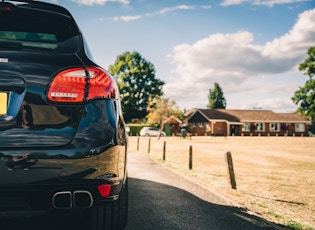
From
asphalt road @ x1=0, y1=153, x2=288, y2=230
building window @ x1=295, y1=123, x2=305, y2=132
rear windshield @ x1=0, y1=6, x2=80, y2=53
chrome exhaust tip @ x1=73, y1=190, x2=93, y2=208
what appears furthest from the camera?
building window @ x1=295, y1=123, x2=305, y2=132

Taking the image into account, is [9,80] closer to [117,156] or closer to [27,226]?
[117,156]

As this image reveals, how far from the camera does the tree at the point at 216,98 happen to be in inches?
3787

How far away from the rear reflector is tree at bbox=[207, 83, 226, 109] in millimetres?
95731

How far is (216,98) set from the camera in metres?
96.9

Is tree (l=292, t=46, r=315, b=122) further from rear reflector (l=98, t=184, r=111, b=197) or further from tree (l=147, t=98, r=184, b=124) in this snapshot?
rear reflector (l=98, t=184, r=111, b=197)

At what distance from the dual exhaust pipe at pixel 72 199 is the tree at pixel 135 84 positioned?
183ft

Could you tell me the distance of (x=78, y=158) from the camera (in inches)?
74.4

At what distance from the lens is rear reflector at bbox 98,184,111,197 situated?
6.44 feet

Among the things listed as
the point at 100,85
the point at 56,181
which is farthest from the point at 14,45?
the point at 56,181

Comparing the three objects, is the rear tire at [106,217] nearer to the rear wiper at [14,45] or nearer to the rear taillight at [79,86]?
the rear taillight at [79,86]

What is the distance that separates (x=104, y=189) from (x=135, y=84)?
58.2m

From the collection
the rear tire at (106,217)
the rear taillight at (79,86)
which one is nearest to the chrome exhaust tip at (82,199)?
the rear tire at (106,217)

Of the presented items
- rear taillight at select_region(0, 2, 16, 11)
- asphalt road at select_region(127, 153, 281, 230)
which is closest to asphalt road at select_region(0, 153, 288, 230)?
asphalt road at select_region(127, 153, 281, 230)

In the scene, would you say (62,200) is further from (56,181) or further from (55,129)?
(55,129)
